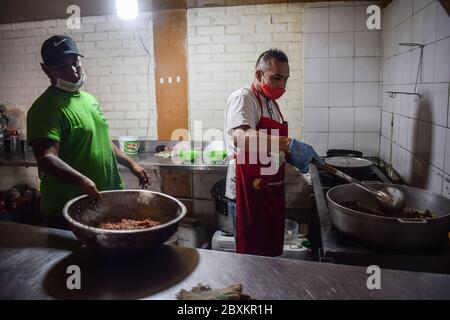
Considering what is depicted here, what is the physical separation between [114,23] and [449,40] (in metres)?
3.47

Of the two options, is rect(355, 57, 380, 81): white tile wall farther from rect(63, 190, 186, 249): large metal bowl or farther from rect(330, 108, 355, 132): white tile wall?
rect(63, 190, 186, 249): large metal bowl

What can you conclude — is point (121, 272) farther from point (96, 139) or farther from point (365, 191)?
point (365, 191)

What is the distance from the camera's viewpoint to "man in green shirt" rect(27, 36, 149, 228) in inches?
71.5

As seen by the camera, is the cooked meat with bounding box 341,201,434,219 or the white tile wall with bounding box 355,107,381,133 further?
the white tile wall with bounding box 355,107,381,133

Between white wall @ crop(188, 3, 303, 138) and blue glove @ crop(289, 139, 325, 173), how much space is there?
2028 millimetres

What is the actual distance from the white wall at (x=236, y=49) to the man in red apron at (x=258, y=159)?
1.53 metres

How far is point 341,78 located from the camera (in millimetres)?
3740

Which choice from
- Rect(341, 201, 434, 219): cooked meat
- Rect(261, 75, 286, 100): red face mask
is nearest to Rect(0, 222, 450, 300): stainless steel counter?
Rect(341, 201, 434, 219): cooked meat

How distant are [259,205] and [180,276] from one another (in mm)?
1244

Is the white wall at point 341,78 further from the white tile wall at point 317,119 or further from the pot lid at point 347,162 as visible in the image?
the pot lid at point 347,162

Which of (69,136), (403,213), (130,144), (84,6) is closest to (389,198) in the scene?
(403,213)

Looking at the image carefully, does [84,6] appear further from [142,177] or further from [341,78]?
[341,78]

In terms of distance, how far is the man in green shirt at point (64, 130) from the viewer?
5.96 ft
